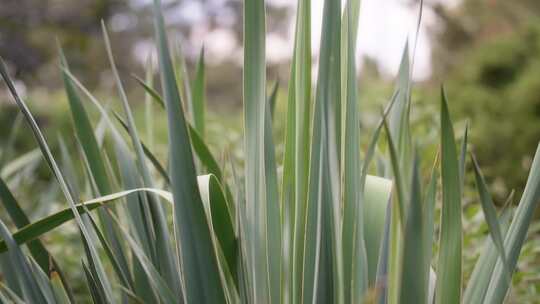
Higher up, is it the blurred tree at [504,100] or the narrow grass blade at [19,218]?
the narrow grass blade at [19,218]

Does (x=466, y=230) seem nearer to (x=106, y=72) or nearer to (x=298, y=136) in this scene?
(x=298, y=136)

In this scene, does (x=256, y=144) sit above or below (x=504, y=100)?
above

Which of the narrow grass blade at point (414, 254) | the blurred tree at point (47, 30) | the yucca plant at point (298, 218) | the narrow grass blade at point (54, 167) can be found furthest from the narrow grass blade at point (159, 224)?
the blurred tree at point (47, 30)

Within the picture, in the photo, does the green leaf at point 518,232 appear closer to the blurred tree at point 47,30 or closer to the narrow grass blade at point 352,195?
the narrow grass blade at point 352,195

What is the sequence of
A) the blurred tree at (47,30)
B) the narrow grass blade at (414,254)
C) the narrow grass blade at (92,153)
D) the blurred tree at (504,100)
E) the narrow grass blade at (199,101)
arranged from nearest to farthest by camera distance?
1. the narrow grass blade at (414,254)
2. the narrow grass blade at (92,153)
3. the narrow grass blade at (199,101)
4. the blurred tree at (504,100)
5. the blurred tree at (47,30)

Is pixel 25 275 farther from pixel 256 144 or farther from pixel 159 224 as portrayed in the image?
pixel 256 144

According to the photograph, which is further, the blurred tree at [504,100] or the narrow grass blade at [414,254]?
the blurred tree at [504,100]

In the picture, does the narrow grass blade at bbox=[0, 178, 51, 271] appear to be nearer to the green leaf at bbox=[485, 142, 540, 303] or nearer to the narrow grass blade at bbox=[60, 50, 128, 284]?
the narrow grass blade at bbox=[60, 50, 128, 284]

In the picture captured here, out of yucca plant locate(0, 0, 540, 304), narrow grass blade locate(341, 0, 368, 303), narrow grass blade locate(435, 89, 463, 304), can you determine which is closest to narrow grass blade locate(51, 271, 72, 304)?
yucca plant locate(0, 0, 540, 304)

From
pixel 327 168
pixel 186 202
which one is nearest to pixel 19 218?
pixel 186 202

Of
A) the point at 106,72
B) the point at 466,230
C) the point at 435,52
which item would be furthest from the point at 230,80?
the point at 466,230
